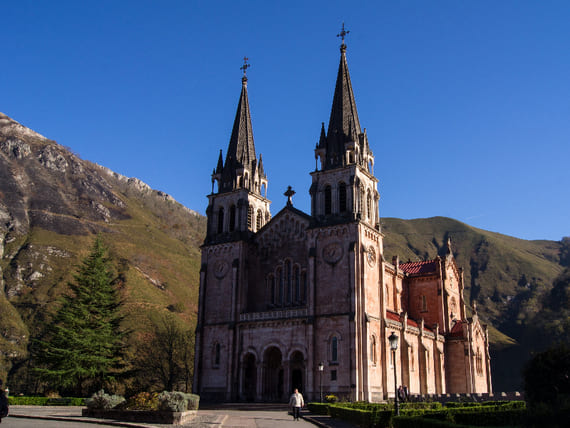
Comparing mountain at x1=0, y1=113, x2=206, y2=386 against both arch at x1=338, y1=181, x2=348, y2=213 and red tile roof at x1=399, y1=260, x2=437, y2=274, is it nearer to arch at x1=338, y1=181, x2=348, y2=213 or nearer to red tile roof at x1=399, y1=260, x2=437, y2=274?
arch at x1=338, y1=181, x2=348, y2=213

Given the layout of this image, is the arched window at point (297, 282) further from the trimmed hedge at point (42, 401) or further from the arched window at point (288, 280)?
the trimmed hedge at point (42, 401)

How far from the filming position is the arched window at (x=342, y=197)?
170 ft

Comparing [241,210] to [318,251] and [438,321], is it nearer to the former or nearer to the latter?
[318,251]

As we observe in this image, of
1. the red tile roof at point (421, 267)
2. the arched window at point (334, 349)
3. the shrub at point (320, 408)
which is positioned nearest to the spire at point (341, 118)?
the arched window at point (334, 349)

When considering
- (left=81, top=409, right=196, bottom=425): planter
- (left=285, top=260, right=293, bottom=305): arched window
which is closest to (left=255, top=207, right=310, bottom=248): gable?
(left=285, top=260, right=293, bottom=305): arched window

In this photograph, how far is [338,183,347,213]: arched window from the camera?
51719 mm

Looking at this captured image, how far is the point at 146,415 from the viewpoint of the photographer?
27.5 metres

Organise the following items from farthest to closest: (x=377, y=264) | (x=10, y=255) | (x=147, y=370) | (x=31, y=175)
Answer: (x=31, y=175), (x=10, y=255), (x=147, y=370), (x=377, y=264)

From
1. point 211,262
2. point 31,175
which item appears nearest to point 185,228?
point 31,175

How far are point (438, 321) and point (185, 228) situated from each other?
4629 inches

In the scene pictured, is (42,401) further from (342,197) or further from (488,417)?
(488,417)

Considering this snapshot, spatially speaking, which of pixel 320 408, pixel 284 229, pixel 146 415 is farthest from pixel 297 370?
pixel 146 415

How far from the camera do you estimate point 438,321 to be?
2461 inches

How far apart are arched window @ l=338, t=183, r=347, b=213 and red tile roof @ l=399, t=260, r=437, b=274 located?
18.3 meters
